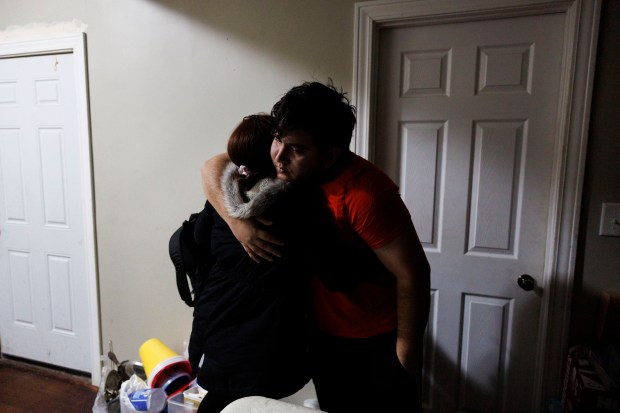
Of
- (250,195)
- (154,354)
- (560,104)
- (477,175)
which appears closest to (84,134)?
(154,354)

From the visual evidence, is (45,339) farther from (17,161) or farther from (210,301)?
(210,301)

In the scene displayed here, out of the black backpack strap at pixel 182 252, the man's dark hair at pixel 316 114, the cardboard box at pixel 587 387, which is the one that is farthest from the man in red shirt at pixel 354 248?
the cardboard box at pixel 587 387

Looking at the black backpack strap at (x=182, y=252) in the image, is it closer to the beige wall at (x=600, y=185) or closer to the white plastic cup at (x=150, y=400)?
the white plastic cup at (x=150, y=400)

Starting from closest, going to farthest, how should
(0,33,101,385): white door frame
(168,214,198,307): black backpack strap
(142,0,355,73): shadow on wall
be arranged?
(168,214,198,307): black backpack strap < (142,0,355,73): shadow on wall < (0,33,101,385): white door frame

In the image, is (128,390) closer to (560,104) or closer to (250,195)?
(250,195)

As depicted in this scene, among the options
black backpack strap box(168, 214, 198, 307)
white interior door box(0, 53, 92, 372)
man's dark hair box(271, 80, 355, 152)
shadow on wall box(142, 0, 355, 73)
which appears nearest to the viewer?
man's dark hair box(271, 80, 355, 152)

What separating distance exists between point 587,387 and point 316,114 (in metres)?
1.25

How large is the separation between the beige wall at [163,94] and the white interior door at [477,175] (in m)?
0.32

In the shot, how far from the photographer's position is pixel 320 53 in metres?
1.66

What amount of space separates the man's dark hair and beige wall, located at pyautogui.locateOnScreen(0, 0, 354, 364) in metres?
0.78

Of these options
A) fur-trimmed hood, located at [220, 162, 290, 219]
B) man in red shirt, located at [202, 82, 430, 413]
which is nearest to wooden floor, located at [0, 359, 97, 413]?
man in red shirt, located at [202, 82, 430, 413]

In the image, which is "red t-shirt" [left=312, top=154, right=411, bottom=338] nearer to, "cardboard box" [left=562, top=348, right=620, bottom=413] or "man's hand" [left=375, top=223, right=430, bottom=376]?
"man's hand" [left=375, top=223, right=430, bottom=376]

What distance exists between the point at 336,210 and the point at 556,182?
0.98 m

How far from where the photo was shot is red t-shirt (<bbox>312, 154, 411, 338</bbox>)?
2.97ft
